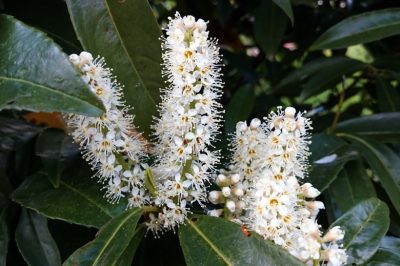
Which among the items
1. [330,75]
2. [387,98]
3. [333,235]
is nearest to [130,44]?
[333,235]

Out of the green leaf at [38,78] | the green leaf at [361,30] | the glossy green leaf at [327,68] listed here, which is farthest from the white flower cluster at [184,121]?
the glossy green leaf at [327,68]

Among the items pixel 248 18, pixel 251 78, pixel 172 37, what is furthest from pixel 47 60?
pixel 248 18

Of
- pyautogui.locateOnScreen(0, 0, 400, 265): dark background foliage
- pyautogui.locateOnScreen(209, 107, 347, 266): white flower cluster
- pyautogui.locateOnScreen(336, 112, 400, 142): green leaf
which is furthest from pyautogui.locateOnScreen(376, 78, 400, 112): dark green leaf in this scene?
pyautogui.locateOnScreen(209, 107, 347, 266): white flower cluster

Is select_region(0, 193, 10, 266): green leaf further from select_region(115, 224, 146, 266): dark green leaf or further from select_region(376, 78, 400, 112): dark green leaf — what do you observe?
select_region(376, 78, 400, 112): dark green leaf

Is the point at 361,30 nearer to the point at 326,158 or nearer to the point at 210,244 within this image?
the point at 326,158

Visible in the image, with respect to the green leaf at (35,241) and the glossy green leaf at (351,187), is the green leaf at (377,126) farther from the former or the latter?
the green leaf at (35,241)
